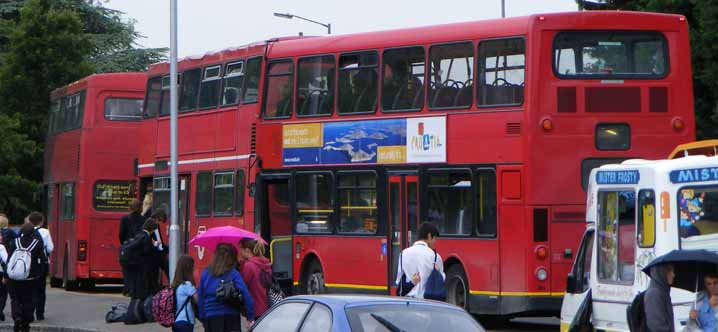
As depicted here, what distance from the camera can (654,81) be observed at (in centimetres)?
2128

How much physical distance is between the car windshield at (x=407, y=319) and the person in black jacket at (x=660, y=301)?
1.35 metres

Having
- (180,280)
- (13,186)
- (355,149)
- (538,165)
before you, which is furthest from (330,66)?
(13,186)

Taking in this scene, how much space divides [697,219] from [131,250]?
34.8ft

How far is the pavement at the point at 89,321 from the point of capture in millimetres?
23609

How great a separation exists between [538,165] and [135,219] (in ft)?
24.5

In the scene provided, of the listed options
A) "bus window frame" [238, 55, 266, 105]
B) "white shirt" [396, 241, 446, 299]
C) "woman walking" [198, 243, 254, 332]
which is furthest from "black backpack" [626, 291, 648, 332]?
"bus window frame" [238, 55, 266, 105]

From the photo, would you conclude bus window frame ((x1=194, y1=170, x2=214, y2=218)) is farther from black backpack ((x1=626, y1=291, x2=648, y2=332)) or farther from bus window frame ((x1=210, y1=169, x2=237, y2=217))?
black backpack ((x1=626, y1=291, x2=648, y2=332))

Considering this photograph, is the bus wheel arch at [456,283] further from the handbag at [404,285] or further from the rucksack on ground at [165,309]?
the rucksack on ground at [165,309]

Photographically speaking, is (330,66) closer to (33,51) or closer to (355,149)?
(355,149)

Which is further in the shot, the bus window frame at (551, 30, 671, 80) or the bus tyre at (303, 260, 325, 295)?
the bus tyre at (303, 260, 325, 295)

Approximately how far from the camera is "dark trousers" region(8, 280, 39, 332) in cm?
2297

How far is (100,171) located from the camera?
35469mm

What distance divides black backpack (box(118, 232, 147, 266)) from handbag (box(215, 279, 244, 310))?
8185 mm

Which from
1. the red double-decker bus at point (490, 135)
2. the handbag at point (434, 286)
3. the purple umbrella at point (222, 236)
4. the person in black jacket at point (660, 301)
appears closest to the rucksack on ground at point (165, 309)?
the purple umbrella at point (222, 236)
